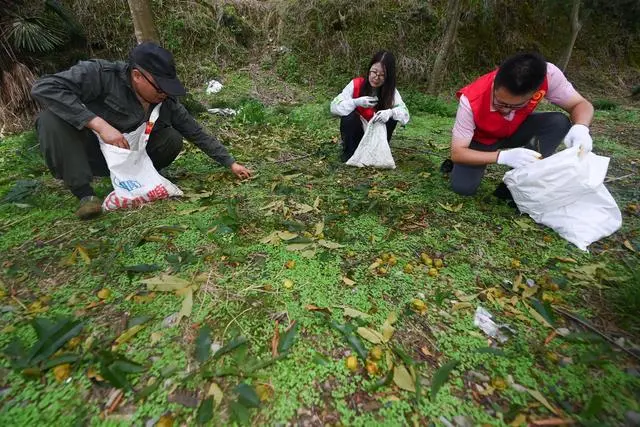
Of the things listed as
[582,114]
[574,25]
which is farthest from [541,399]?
[574,25]

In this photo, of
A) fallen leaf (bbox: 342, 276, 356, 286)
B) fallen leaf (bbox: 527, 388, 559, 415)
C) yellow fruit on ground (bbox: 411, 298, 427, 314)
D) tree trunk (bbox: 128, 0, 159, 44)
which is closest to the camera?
fallen leaf (bbox: 527, 388, 559, 415)

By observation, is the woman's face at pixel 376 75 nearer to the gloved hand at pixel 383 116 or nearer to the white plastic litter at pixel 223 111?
the gloved hand at pixel 383 116

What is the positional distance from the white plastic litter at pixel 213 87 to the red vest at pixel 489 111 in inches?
167

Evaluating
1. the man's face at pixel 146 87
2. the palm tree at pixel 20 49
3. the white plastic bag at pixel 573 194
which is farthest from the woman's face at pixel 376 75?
the palm tree at pixel 20 49

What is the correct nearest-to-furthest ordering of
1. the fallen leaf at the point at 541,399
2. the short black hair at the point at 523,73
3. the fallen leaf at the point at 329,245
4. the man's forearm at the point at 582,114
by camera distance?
1. the fallen leaf at the point at 541,399
2. the short black hair at the point at 523,73
3. the fallen leaf at the point at 329,245
4. the man's forearm at the point at 582,114

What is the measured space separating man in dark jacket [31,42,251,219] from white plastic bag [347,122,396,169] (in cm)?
153

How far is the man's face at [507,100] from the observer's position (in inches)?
74.9

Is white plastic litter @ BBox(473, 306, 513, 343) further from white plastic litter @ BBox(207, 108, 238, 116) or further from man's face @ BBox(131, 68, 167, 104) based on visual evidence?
white plastic litter @ BBox(207, 108, 238, 116)

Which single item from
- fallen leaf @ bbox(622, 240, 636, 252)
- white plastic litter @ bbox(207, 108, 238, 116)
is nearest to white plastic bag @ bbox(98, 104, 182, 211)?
white plastic litter @ bbox(207, 108, 238, 116)

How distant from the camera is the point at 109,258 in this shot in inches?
67.1

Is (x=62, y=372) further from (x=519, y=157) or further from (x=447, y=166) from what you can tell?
(x=447, y=166)

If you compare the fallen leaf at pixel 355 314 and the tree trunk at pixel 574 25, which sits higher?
the tree trunk at pixel 574 25

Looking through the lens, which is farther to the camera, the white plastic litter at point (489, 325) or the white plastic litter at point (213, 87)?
the white plastic litter at point (213, 87)

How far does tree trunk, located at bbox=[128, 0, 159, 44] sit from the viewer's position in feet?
10.4
